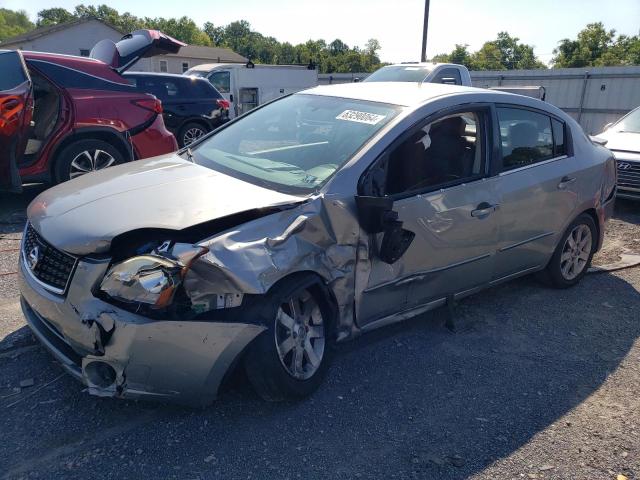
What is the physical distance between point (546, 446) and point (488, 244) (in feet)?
4.90

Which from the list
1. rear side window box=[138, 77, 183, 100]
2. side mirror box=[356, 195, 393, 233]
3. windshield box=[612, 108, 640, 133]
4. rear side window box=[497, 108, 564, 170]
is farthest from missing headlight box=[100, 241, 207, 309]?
rear side window box=[138, 77, 183, 100]

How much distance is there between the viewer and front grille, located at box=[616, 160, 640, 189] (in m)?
7.62

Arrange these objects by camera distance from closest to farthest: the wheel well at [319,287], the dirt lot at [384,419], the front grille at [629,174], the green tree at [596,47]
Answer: the dirt lot at [384,419] → the wheel well at [319,287] → the front grille at [629,174] → the green tree at [596,47]

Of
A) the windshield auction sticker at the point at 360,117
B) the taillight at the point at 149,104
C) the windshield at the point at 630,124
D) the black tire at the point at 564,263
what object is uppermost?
the windshield auction sticker at the point at 360,117

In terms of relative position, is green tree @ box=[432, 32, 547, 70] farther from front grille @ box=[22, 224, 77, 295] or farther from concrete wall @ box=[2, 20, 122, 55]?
front grille @ box=[22, 224, 77, 295]

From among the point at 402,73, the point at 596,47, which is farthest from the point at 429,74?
the point at 596,47

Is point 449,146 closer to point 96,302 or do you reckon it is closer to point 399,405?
point 399,405

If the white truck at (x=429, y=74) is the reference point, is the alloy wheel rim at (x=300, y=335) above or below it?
below

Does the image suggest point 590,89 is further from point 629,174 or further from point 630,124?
point 629,174

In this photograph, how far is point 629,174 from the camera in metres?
7.69

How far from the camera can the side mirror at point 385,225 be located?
307cm

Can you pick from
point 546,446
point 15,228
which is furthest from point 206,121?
point 546,446

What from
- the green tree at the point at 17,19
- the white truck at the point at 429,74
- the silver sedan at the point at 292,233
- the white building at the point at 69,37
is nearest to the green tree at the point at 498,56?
the white building at the point at 69,37

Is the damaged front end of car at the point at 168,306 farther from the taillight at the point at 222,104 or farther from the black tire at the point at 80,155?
the taillight at the point at 222,104
